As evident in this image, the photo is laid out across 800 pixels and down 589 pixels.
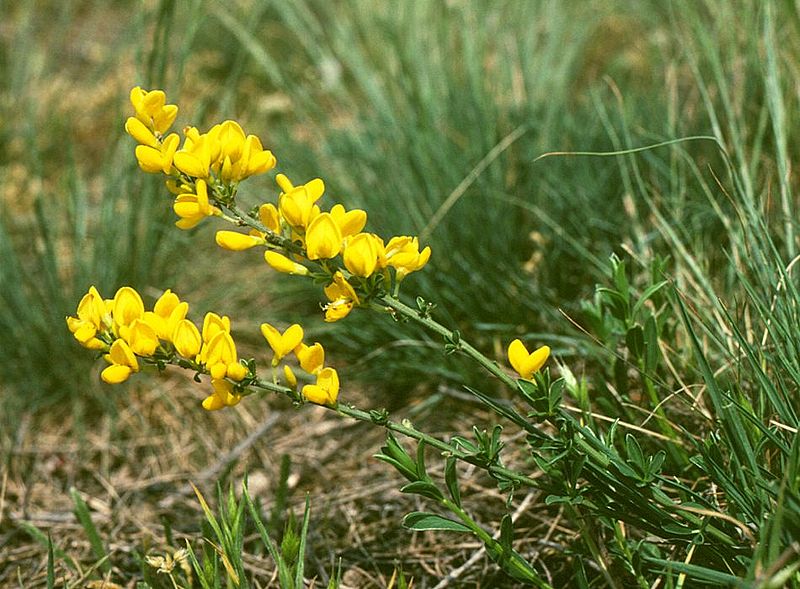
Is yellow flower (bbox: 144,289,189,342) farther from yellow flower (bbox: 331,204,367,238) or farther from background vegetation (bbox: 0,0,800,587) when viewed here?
background vegetation (bbox: 0,0,800,587)

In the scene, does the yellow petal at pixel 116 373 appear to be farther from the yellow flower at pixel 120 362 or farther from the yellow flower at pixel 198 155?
the yellow flower at pixel 198 155

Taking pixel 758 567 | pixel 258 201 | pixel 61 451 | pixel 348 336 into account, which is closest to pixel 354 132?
pixel 258 201

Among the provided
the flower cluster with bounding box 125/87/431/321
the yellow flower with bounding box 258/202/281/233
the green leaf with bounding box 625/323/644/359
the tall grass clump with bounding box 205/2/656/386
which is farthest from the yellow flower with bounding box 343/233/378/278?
the tall grass clump with bounding box 205/2/656/386

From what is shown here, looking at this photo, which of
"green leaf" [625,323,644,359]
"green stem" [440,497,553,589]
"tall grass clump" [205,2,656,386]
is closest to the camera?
"green stem" [440,497,553,589]

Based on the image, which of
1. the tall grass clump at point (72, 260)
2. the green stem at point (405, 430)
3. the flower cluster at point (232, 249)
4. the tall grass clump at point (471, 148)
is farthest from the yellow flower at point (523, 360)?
the tall grass clump at point (72, 260)

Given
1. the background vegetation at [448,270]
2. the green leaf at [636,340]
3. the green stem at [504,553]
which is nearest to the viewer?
the green stem at [504,553]

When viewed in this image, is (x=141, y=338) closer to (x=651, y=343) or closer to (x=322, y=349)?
(x=322, y=349)
